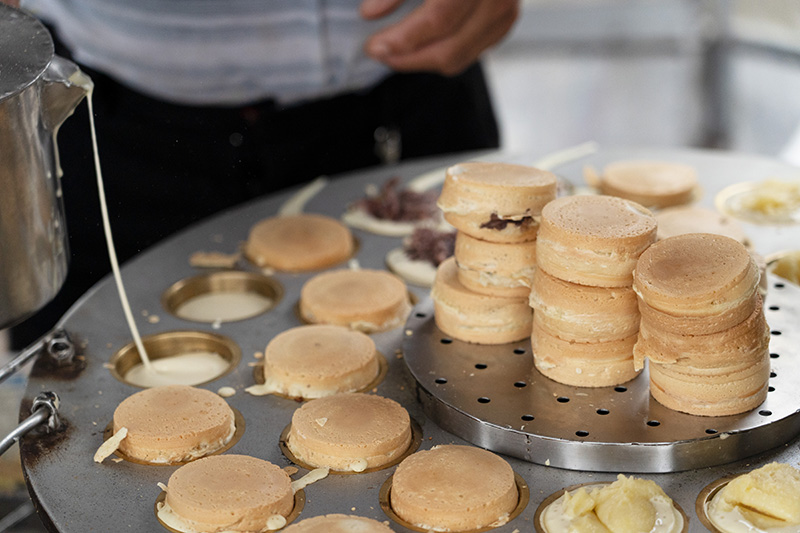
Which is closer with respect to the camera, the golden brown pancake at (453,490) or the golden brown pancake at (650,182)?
the golden brown pancake at (453,490)

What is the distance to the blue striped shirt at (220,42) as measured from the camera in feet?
9.94

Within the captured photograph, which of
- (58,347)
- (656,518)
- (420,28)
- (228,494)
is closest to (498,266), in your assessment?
(656,518)

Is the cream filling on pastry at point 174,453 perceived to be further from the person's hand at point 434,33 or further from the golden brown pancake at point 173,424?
the person's hand at point 434,33

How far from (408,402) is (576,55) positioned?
5435 millimetres

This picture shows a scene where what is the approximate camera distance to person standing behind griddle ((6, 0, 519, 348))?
9.98 feet

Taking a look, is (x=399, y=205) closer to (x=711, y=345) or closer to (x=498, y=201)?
(x=498, y=201)

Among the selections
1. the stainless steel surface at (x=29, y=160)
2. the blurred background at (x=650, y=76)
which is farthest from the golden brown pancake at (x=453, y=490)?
the blurred background at (x=650, y=76)

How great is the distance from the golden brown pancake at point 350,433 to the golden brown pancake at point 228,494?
3.8 inches

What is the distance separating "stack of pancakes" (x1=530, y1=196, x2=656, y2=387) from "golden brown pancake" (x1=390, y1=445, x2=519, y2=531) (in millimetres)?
301

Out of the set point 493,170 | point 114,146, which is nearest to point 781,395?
point 493,170

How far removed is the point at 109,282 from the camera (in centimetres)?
266

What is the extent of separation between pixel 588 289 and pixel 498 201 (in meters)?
0.30

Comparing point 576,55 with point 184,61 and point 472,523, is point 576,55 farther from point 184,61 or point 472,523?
point 472,523

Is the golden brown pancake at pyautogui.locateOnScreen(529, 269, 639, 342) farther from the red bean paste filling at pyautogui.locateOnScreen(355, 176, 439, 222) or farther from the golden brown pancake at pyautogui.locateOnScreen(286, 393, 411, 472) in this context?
the red bean paste filling at pyautogui.locateOnScreen(355, 176, 439, 222)
